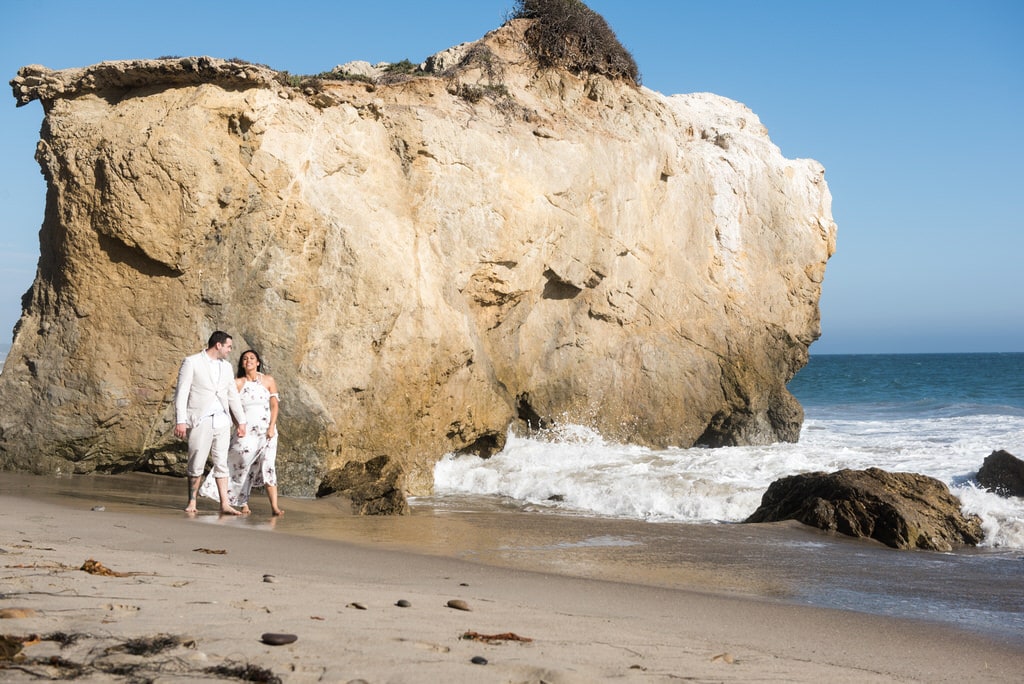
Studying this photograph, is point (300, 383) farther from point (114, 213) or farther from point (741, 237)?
point (741, 237)

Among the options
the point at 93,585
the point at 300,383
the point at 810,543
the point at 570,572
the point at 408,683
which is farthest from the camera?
the point at 300,383

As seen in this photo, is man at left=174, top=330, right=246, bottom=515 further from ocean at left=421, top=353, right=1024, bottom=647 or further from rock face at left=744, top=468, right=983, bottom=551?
rock face at left=744, top=468, right=983, bottom=551

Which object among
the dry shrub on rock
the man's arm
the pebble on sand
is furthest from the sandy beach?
the dry shrub on rock

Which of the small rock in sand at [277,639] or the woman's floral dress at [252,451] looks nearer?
the small rock in sand at [277,639]

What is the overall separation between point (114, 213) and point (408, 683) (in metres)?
8.39

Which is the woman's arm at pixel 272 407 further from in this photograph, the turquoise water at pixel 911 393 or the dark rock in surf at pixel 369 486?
the turquoise water at pixel 911 393

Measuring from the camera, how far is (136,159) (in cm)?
998

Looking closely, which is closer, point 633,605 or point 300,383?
point 633,605

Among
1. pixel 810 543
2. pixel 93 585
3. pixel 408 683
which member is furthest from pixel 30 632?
pixel 810 543

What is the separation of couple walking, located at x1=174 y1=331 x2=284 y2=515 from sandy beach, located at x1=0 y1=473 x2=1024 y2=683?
182 cm

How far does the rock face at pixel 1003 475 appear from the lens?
11250mm

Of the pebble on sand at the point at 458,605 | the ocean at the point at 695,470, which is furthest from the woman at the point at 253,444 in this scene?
the pebble on sand at the point at 458,605

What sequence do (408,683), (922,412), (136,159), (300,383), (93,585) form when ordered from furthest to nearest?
1. (922,412)
2. (300,383)
3. (136,159)
4. (93,585)
5. (408,683)

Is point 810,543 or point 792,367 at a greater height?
point 792,367
